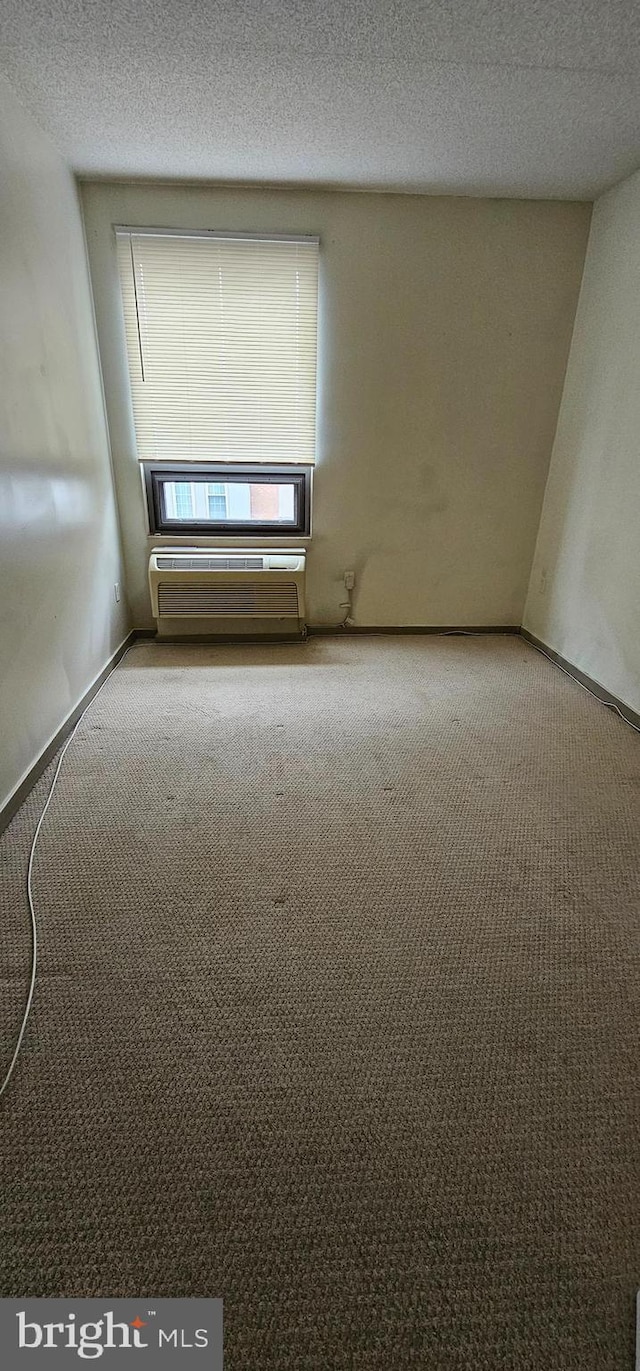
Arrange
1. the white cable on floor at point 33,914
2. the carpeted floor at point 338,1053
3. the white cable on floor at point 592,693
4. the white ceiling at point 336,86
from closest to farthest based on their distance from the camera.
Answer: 1. the carpeted floor at point 338,1053
2. the white cable on floor at point 33,914
3. the white ceiling at point 336,86
4. the white cable on floor at point 592,693

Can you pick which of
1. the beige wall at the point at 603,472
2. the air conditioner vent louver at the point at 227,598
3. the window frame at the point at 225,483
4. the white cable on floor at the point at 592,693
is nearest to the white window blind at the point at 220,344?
the window frame at the point at 225,483

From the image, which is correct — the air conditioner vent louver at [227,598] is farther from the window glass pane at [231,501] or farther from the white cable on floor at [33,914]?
the white cable on floor at [33,914]

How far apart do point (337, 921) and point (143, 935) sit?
0.50m

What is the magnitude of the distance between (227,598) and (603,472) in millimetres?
2159

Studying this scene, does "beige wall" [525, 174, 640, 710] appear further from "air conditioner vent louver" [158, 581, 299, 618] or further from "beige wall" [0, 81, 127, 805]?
"beige wall" [0, 81, 127, 805]

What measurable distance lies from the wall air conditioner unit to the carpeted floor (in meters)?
1.34

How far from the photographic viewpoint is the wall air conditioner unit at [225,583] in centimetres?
316

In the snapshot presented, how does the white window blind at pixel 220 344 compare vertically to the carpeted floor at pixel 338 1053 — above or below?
above

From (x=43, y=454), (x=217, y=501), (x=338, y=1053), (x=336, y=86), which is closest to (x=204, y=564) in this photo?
(x=217, y=501)

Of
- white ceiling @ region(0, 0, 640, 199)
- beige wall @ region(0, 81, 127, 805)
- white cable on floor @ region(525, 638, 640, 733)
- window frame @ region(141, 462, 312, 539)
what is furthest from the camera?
window frame @ region(141, 462, 312, 539)

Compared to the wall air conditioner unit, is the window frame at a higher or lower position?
higher

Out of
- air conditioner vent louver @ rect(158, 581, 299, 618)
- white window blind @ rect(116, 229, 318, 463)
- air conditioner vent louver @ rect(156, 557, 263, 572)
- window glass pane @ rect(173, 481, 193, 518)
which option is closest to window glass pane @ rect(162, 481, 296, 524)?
window glass pane @ rect(173, 481, 193, 518)

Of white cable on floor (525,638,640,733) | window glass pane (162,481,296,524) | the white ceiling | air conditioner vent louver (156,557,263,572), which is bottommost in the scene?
white cable on floor (525,638,640,733)

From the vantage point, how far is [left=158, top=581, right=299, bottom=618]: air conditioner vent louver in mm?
3188
